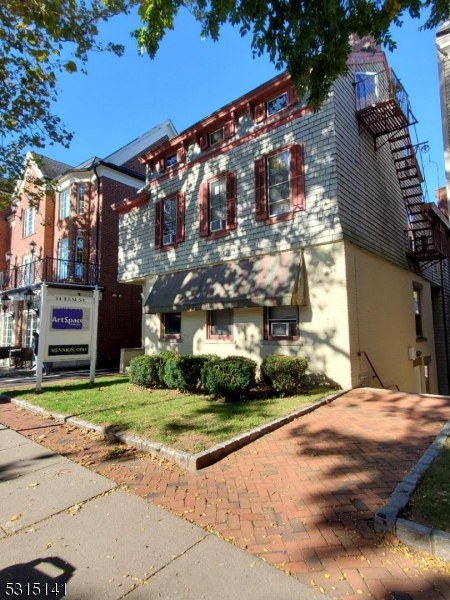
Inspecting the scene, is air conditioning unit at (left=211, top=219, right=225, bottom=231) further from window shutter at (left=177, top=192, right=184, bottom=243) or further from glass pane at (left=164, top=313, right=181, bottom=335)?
glass pane at (left=164, top=313, right=181, bottom=335)

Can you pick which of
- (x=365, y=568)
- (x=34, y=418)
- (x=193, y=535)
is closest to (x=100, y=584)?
(x=193, y=535)

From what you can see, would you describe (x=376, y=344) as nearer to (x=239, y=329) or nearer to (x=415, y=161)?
(x=239, y=329)

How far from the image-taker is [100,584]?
256 cm

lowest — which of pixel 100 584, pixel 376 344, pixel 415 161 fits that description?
pixel 100 584

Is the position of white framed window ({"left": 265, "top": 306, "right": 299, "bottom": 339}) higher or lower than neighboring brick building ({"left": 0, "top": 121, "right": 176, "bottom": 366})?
lower

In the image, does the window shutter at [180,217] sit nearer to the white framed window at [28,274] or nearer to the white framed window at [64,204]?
the white framed window at [28,274]

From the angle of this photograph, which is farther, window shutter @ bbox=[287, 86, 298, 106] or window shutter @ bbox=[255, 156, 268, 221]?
window shutter @ bbox=[255, 156, 268, 221]

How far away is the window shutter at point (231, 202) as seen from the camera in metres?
10.8

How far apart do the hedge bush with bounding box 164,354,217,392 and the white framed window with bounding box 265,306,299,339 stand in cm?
209

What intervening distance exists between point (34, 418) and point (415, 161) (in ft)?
49.4

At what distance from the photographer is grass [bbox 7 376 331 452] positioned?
553 centimetres

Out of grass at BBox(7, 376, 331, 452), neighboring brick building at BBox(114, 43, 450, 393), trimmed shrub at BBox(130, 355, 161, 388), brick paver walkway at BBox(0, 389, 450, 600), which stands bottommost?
brick paver walkway at BBox(0, 389, 450, 600)

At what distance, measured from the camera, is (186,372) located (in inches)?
344

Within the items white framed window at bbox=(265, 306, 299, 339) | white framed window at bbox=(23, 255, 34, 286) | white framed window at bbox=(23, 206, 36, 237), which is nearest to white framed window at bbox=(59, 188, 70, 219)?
white framed window at bbox=(23, 255, 34, 286)
